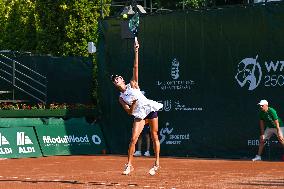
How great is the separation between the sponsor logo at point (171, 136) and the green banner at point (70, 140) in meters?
2.32

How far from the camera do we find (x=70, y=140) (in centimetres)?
2208

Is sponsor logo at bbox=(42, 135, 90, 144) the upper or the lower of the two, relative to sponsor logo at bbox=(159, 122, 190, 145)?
lower

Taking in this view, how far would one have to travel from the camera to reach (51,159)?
66.0ft

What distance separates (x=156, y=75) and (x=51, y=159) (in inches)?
147

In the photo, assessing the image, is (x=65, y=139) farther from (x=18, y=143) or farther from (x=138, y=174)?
(x=138, y=174)

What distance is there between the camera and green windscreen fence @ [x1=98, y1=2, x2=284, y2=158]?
733 inches

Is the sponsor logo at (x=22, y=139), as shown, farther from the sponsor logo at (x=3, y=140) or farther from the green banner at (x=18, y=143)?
the sponsor logo at (x=3, y=140)

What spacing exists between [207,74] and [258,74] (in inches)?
61.3

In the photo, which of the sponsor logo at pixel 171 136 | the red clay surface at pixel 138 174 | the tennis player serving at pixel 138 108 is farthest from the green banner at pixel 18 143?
Answer: the tennis player serving at pixel 138 108

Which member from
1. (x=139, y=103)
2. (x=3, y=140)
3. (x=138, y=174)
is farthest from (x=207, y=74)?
(x=139, y=103)

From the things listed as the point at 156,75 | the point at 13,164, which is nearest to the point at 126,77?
the point at 156,75

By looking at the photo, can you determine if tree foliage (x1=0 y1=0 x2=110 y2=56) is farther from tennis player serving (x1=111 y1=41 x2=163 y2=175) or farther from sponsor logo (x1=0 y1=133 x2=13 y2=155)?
tennis player serving (x1=111 y1=41 x2=163 y2=175)

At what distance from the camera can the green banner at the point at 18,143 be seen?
2059 centimetres

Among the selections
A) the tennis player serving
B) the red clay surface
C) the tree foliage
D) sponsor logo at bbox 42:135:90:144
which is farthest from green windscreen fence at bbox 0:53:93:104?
the tennis player serving
